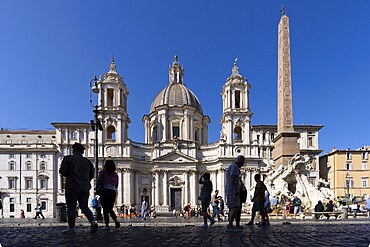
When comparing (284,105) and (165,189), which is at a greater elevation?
(284,105)

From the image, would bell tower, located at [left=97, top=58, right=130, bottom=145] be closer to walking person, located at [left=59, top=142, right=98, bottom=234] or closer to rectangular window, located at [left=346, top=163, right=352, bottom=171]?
rectangular window, located at [left=346, top=163, right=352, bottom=171]

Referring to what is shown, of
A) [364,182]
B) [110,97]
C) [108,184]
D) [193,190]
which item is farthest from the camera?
[110,97]

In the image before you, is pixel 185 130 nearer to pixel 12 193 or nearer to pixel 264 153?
pixel 264 153

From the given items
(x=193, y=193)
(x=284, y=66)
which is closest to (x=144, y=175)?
(x=193, y=193)

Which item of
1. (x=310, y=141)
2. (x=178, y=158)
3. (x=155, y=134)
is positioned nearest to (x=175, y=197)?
(x=178, y=158)

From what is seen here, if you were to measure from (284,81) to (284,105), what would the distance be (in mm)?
1505

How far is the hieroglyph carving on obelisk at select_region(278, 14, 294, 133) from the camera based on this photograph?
25000mm

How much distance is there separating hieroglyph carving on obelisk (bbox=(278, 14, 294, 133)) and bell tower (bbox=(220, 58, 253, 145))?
32.9 metres

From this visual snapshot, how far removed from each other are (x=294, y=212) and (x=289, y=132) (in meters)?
5.33

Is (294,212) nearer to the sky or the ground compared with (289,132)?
nearer to the ground

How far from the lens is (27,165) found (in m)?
56.8

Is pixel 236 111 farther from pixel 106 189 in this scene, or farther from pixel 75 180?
pixel 75 180

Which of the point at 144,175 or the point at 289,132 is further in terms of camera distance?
the point at 144,175

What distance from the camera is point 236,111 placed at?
59469 mm
